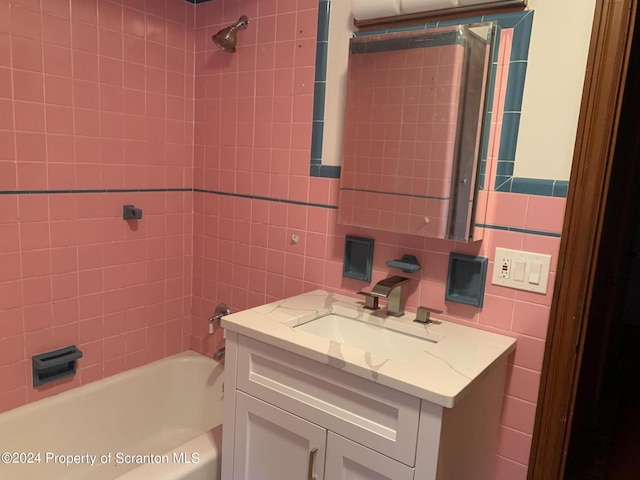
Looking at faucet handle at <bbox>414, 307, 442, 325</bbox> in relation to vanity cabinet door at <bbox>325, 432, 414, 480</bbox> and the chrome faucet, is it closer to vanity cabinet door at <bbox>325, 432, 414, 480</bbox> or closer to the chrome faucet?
the chrome faucet

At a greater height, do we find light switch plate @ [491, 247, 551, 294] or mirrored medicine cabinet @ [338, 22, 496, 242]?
mirrored medicine cabinet @ [338, 22, 496, 242]

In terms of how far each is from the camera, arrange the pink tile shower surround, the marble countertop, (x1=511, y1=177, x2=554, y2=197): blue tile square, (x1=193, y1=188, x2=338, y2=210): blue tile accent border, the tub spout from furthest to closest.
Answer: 1. the tub spout
2. (x1=193, y1=188, x2=338, y2=210): blue tile accent border
3. the pink tile shower surround
4. (x1=511, y1=177, x2=554, y2=197): blue tile square
5. the marble countertop

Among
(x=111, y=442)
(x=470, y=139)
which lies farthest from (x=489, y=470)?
(x=111, y=442)

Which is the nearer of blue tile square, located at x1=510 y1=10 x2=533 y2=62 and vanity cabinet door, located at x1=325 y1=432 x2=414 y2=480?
vanity cabinet door, located at x1=325 y1=432 x2=414 y2=480

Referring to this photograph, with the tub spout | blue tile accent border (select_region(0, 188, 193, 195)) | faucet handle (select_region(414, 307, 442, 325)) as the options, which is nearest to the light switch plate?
faucet handle (select_region(414, 307, 442, 325))

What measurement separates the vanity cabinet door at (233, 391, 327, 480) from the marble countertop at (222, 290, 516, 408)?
0.69 ft

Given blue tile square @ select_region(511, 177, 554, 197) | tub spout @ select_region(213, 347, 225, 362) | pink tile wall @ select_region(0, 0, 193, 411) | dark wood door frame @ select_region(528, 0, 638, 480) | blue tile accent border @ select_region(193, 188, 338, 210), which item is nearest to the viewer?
dark wood door frame @ select_region(528, 0, 638, 480)

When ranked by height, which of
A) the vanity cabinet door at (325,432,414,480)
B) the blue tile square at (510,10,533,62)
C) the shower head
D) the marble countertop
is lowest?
the vanity cabinet door at (325,432,414,480)

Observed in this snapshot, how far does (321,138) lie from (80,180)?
0.94 metres

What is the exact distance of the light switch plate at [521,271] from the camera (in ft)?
4.39

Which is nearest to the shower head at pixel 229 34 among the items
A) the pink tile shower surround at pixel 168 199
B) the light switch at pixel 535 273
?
the pink tile shower surround at pixel 168 199

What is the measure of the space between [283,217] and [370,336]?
2.05 ft

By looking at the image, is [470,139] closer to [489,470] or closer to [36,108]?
[489,470]

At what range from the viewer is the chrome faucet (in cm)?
148
